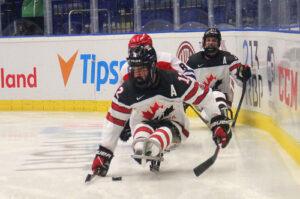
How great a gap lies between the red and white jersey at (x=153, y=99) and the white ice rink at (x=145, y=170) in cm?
40

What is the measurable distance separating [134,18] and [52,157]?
3.80 metres

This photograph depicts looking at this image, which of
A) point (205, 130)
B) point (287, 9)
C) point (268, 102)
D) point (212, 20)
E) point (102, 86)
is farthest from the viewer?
point (102, 86)

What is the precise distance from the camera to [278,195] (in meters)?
3.67

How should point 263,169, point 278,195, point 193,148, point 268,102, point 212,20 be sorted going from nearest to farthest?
point 278,195, point 263,169, point 193,148, point 268,102, point 212,20

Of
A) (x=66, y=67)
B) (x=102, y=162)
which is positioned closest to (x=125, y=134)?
(x=102, y=162)

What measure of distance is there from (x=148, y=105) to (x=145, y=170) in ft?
1.93

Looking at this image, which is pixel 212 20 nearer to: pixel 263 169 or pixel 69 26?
pixel 69 26

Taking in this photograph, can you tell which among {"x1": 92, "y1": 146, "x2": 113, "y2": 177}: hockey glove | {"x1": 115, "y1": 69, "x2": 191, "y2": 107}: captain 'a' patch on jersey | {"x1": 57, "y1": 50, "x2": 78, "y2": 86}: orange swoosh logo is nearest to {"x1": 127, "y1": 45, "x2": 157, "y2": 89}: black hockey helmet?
{"x1": 115, "y1": 69, "x2": 191, "y2": 107}: captain 'a' patch on jersey

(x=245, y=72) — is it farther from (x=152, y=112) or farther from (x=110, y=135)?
(x=110, y=135)

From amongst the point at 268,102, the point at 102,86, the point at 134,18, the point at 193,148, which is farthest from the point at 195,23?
the point at 193,148

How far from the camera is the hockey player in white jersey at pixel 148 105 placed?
406 cm

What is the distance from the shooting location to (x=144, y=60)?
13.0 feet

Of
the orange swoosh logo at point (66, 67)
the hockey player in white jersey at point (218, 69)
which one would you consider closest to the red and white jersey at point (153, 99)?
the hockey player in white jersey at point (218, 69)

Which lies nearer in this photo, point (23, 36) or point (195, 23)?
point (195, 23)
